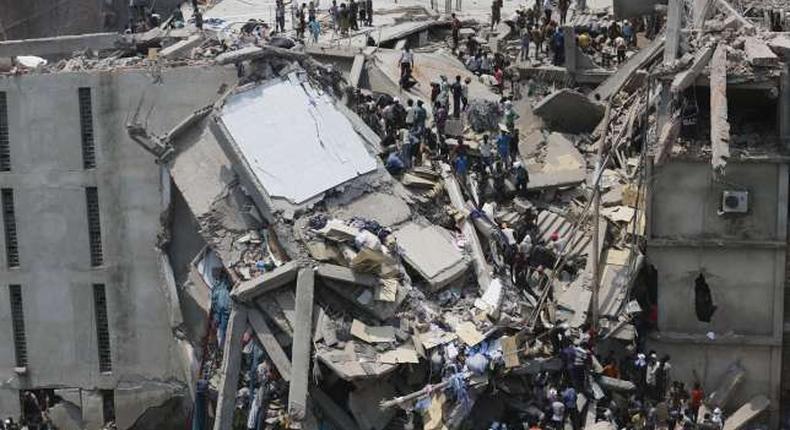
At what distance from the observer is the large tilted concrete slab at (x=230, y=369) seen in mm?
27234

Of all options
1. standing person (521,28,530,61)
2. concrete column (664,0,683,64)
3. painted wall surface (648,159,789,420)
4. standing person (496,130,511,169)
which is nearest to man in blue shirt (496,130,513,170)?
standing person (496,130,511,169)

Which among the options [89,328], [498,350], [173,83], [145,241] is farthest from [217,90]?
[498,350]

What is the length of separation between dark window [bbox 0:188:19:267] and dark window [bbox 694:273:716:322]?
13.7m

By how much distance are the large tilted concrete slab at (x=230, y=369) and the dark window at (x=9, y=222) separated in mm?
6869

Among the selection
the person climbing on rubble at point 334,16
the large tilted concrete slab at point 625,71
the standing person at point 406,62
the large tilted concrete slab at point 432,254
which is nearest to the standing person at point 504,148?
the large tilted concrete slab at point 432,254

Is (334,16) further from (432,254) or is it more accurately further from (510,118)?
(432,254)

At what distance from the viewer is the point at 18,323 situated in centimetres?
3228

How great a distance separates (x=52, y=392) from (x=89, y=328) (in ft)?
5.51

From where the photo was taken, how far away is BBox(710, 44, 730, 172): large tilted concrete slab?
25.6m

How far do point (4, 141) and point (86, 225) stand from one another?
2422 mm

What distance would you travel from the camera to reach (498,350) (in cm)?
2670

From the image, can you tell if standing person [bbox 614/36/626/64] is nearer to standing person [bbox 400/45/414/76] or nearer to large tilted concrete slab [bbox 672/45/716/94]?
standing person [bbox 400/45/414/76]

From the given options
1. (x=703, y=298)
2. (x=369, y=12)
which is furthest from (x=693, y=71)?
(x=369, y=12)

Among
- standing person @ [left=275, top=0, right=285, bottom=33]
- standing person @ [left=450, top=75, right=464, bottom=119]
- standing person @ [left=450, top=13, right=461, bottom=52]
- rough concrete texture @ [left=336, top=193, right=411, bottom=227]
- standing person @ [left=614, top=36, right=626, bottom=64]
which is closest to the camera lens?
rough concrete texture @ [left=336, top=193, right=411, bottom=227]
